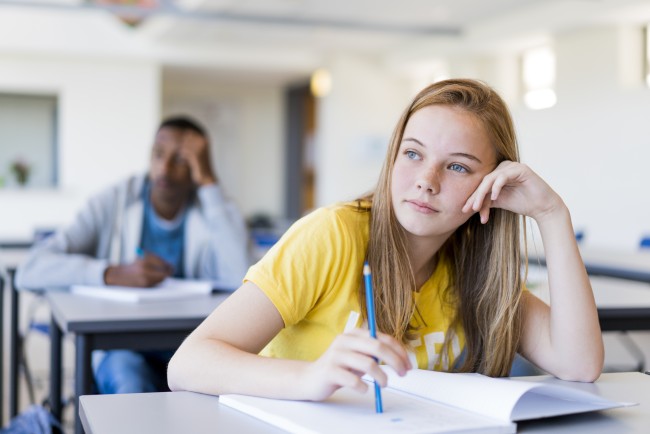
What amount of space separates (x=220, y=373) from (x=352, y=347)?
25cm

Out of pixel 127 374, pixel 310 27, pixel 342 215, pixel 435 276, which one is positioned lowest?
pixel 127 374

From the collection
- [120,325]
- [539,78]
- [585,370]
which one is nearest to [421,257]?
[585,370]

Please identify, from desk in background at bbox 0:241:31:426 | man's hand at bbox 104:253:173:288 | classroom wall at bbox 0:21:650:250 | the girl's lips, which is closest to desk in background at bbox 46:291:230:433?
man's hand at bbox 104:253:173:288

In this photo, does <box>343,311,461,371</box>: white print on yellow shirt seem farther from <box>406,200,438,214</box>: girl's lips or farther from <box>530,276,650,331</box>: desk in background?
<box>530,276,650,331</box>: desk in background

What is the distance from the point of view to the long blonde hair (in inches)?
57.5

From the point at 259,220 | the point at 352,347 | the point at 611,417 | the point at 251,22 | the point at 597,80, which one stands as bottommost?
the point at 259,220

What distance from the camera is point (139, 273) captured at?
2.47m

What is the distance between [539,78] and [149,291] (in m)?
7.29

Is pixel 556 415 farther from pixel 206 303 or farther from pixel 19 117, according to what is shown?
pixel 19 117

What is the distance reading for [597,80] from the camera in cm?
798

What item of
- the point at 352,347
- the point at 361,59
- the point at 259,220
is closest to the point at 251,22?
the point at 361,59

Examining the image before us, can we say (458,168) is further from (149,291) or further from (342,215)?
(149,291)

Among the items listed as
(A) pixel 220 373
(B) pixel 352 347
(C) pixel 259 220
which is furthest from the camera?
(C) pixel 259 220

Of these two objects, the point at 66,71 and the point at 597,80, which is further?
the point at 66,71
